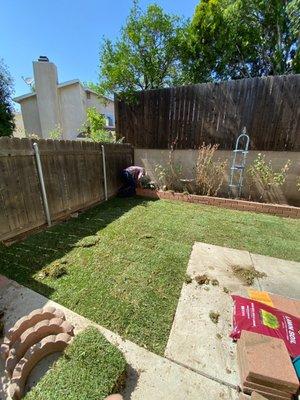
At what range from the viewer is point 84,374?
1.27 meters

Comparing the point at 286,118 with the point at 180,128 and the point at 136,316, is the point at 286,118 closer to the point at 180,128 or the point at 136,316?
the point at 180,128

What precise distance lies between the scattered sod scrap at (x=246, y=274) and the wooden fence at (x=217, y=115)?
3.83 metres

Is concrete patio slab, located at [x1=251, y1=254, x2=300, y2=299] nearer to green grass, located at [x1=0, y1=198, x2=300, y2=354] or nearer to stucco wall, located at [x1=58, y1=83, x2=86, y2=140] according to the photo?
green grass, located at [x1=0, y1=198, x2=300, y2=354]

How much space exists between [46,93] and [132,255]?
12.8 metres

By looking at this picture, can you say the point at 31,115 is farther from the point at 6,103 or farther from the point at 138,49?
the point at 138,49

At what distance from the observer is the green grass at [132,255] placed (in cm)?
200

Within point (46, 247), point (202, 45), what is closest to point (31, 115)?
point (202, 45)

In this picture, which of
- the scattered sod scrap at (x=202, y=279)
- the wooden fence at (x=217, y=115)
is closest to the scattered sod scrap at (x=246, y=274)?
the scattered sod scrap at (x=202, y=279)

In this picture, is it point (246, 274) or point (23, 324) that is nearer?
point (23, 324)

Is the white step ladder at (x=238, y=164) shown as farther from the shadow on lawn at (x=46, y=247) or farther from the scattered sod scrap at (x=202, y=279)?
the scattered sod scrap at (x=202, y=279)

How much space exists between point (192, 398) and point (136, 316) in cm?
75

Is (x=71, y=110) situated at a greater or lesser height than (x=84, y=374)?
greater

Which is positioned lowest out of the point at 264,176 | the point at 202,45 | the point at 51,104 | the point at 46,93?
the point at 264,176

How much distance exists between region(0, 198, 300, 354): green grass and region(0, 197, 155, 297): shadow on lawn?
1 cm
